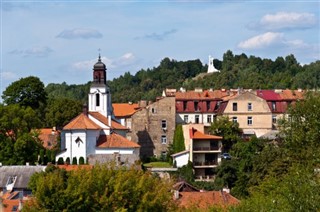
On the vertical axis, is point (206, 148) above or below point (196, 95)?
below

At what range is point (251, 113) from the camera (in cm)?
7469

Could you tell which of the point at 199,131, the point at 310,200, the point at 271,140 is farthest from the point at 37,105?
the point at 310,200

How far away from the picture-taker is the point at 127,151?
67.3m

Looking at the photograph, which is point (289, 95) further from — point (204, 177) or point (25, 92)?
point (25, 92)

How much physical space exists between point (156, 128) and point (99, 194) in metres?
36.9

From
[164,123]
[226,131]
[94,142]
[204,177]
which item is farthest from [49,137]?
[204,177]

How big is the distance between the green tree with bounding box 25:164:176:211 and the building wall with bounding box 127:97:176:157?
116 ft

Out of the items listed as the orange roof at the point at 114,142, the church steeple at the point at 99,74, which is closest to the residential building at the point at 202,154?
the orange roof at the point at 114,142

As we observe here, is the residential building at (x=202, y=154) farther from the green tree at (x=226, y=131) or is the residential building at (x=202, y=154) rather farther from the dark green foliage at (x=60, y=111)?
the dark green foliage at (x=60, y=111)

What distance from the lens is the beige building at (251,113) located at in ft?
245

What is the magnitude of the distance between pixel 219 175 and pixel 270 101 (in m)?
13.9

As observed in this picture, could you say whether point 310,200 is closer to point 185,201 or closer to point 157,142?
point 185,201

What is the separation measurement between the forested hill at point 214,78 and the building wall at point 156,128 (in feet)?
127

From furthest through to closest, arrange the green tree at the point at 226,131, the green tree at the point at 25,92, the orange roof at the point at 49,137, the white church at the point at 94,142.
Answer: the green tree at the point at 25,92 → the orange roof at the point at 49,137 → the green tree at the point at 226,131 → the white church at the point at 94,142
